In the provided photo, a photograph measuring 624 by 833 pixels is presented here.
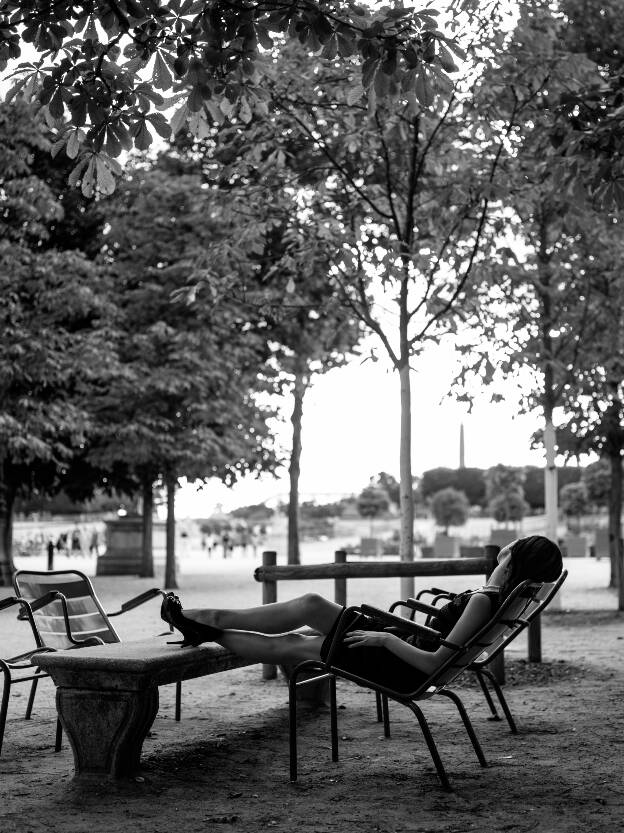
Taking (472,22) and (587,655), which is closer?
(472,22)

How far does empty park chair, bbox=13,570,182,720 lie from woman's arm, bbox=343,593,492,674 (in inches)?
69.9

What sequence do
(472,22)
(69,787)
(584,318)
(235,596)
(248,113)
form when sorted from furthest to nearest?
(235,596)
(584,318)
(472,22)
(248,113)
(69,787)

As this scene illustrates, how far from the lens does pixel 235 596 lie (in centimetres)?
Answer: 2219

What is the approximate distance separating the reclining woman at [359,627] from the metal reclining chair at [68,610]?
97 centimetres

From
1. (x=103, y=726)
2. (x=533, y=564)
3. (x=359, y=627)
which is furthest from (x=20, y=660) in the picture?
(x=533, y=564)

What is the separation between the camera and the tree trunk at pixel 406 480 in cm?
1001

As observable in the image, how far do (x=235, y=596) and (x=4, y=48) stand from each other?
672 inches

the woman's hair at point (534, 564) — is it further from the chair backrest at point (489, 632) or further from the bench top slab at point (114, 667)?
the bench top slab at point (114, 667)

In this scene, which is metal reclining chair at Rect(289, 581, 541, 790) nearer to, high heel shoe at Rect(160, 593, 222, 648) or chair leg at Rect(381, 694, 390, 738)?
high heel shoe at Rect(160, 593, 222, 648)

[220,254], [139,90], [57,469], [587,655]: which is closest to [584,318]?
[587,655]

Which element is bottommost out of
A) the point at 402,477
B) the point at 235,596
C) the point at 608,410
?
the point at 235,596

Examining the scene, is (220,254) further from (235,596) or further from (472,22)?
(235,596)

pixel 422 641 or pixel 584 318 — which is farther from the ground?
pixel 584 318

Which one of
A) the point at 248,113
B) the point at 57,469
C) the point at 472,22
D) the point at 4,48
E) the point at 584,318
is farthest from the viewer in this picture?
the point at 57,469
